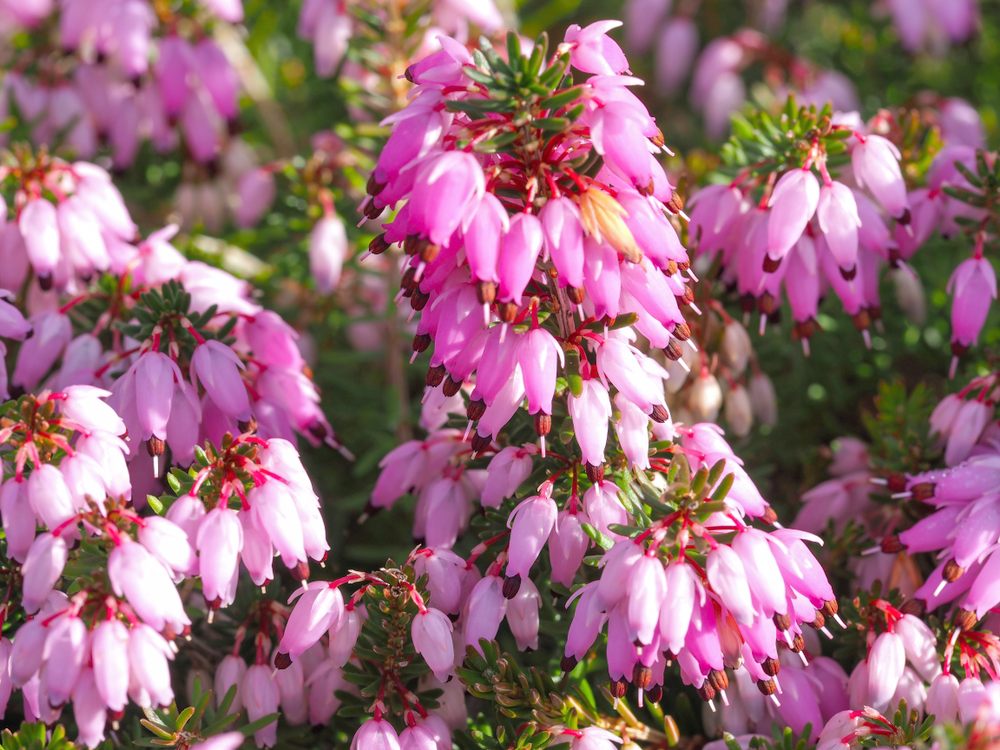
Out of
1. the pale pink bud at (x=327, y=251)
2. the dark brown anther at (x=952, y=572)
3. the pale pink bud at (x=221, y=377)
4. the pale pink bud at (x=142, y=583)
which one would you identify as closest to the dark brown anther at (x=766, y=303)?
the dark brown anther at (x=952, y=572)

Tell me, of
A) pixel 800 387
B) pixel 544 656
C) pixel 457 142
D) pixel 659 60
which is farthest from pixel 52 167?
pixel 659 60

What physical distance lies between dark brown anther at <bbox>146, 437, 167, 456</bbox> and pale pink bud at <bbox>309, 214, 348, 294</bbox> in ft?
4.35

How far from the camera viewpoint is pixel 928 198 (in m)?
3.07

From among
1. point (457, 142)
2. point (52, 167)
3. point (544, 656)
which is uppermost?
point (457, 142)

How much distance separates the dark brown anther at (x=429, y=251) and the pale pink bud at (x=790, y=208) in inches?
38.4

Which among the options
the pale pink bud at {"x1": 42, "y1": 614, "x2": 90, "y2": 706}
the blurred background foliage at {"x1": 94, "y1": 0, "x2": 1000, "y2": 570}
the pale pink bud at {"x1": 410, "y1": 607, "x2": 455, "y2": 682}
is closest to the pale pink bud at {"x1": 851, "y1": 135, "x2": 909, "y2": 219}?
the blurred background foliage at {"x1": 94, "y1": 0, "x2": 1000, "y2": 570}

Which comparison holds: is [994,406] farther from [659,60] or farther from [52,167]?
[659,60]

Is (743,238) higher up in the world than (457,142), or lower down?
lower down

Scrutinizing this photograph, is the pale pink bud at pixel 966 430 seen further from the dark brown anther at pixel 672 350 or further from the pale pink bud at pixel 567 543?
the pale pink bud at pixel 567 543

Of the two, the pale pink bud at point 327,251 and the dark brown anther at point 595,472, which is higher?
the dark brown anther at point 595,472

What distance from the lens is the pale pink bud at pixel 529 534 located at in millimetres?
2295

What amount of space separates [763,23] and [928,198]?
2.60 metres

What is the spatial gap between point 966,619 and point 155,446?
1.77 metres

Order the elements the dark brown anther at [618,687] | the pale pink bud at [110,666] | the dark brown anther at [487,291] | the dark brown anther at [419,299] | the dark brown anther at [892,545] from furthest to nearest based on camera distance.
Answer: the dark brown anther at [892,545] < the dark brown anther at [419,299] < the dark brown anther at [618,687] < the dark brown anther at [487,291] < the pale pink bud at [110,666]
